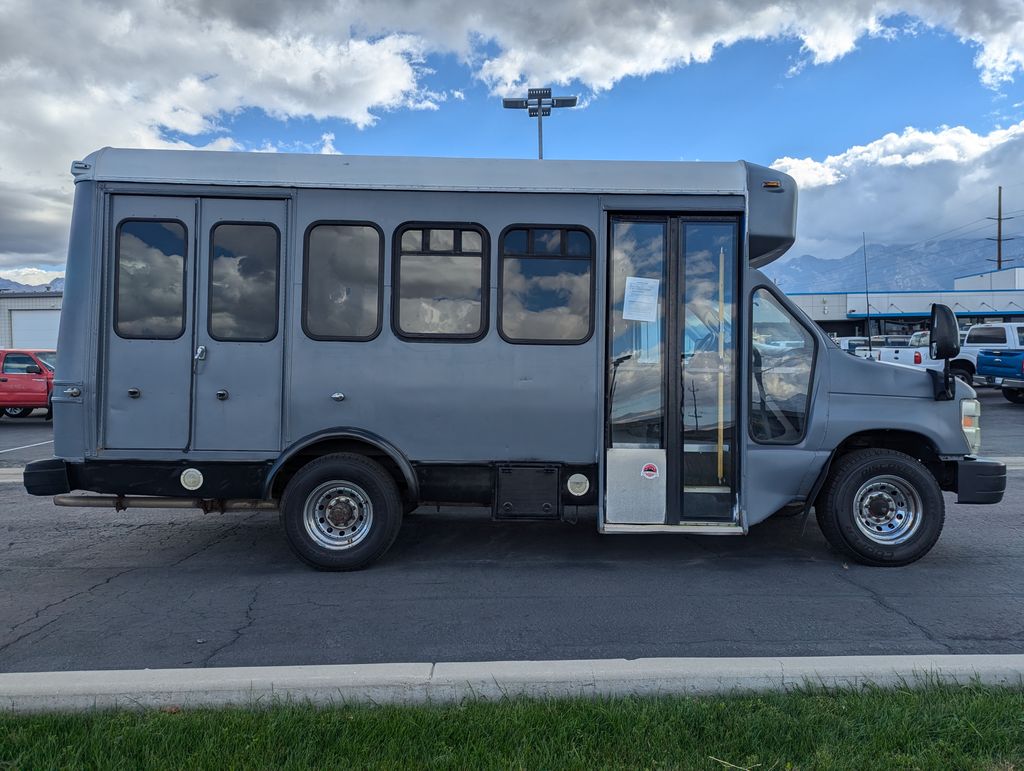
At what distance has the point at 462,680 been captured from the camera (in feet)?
11.2

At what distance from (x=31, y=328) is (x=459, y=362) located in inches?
1819

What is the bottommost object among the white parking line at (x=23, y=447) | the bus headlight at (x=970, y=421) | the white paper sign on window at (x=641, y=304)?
the white parking line at (x=23, y=447)

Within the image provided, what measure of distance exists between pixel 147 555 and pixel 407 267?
3318 millimetres

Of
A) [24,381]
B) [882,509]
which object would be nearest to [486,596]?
[882,509]

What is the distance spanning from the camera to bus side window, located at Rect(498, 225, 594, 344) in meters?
5.48

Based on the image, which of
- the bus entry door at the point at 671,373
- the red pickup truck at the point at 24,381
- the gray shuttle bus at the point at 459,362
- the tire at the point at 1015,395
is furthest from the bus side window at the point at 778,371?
the tire at the point at 1015,395

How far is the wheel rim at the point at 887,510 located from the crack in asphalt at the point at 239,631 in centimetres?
435

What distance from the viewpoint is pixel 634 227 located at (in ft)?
18.4

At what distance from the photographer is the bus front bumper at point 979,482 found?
5508 mm

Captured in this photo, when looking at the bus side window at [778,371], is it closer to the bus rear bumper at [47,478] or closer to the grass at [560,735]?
the grass at [560,735]

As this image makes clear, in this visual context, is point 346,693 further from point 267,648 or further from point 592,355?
point 592,355

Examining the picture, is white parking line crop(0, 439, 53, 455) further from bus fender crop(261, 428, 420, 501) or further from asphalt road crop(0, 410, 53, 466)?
bus fender crop(261, 428, 420, 501)

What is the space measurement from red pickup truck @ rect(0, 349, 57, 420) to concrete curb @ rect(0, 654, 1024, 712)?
16593 millimetres

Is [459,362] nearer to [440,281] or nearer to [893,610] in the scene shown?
[440,281]
